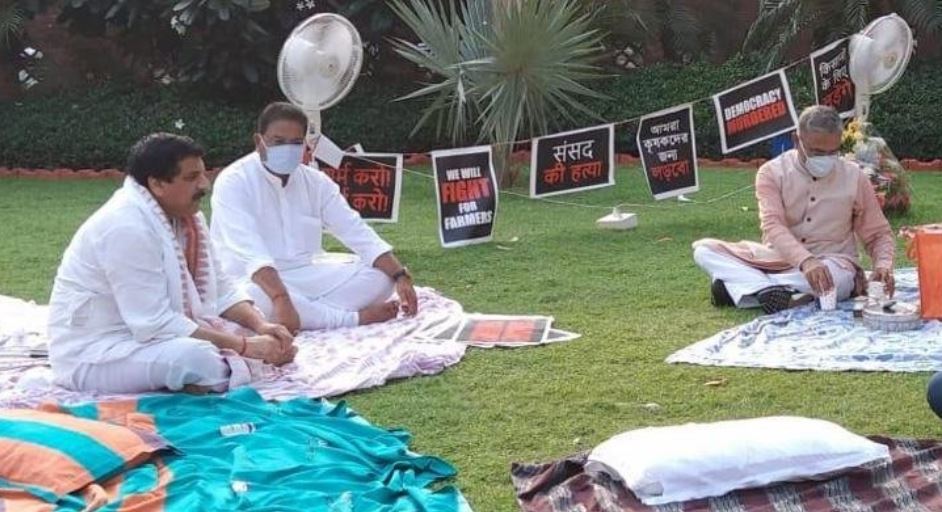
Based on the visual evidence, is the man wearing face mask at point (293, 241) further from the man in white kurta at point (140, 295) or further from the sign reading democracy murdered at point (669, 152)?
the sign reading democracy murdered at point (669, 152)

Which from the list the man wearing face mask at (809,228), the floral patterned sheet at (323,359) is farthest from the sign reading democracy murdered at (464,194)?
the man wearing face mask at (809,228)

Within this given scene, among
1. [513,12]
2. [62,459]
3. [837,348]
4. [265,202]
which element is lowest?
[837,348]

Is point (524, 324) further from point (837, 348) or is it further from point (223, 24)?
point (223, 24)

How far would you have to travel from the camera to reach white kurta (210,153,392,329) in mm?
5945

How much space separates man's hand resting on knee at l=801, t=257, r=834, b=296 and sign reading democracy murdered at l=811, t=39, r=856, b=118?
315cm

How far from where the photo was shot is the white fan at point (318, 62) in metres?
7.79

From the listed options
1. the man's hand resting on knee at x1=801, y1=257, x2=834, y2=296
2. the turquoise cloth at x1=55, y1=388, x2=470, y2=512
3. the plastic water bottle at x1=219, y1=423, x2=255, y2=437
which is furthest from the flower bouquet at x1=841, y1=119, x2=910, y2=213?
the plastic water bottle at x1=219, y1=423, x2=255, y2=437

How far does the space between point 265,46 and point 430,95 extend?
2.02m

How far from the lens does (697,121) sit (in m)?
13.0

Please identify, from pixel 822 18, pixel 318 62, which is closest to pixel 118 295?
pixel 318 62

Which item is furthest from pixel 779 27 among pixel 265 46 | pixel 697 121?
pixel 265 46

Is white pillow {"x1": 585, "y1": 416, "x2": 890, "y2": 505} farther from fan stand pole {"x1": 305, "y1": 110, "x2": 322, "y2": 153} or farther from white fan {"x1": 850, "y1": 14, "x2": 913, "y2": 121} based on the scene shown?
white fan {"x1": 850, "y1": 14, "x2": 913, "y2": 121}

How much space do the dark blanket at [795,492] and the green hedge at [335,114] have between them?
9.11 m

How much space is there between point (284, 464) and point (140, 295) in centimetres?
108
